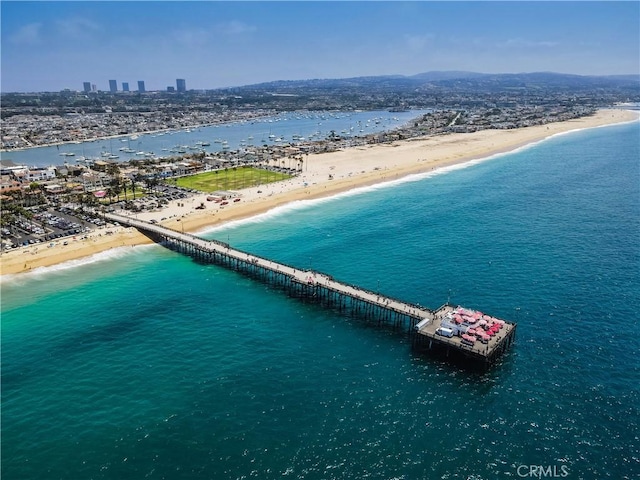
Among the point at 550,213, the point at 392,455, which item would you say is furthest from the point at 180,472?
the point at 550,213

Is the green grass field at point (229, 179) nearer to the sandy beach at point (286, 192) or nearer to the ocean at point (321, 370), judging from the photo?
the sandy beach at point (286, 192)

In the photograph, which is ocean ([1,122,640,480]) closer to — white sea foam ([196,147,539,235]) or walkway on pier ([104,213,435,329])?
walkway on pier ([104,213,435,329])

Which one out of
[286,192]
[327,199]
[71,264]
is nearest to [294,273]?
[71,264]

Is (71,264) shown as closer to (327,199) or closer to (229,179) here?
(327,199)

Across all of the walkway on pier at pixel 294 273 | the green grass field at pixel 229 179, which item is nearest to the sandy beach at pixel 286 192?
the walkway on pier at pixel 294 273

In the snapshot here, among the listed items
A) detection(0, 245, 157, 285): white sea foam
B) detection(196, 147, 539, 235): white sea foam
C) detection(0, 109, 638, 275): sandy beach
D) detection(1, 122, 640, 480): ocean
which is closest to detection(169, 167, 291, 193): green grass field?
detection(0, 109, 638, 275): sandy beach

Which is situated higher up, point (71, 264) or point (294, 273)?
point (294, 273)
